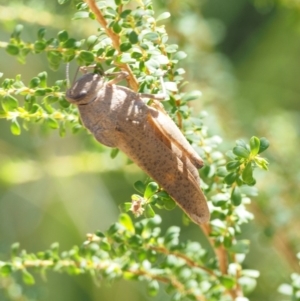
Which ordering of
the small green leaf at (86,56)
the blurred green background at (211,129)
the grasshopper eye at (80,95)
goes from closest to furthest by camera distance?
the small green leaf at (86,56) < the grasshopper eye at (80,95) < the blurred green background at (211,129)

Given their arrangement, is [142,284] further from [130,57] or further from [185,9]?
[130,57]

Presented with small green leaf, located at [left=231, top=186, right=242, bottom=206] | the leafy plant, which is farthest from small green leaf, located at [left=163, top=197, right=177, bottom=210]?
small green leaf, located at [left=231, top=186, right=242, bottom=206]

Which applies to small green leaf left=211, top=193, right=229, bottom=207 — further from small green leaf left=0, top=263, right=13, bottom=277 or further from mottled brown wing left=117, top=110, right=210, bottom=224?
small green leaf left=0, top=263, right=13, bottom=277

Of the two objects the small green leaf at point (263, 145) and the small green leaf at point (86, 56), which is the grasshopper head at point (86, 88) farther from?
the small green leaf at point (263, 145)

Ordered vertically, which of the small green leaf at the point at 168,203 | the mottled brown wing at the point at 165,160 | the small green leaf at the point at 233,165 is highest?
the small green leaf at the point at 233,165

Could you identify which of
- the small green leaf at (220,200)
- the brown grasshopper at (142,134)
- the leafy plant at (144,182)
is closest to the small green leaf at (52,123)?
the leafy plant at (144,182)

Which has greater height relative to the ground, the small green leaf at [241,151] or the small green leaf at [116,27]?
the small green leaf at [116,27]
